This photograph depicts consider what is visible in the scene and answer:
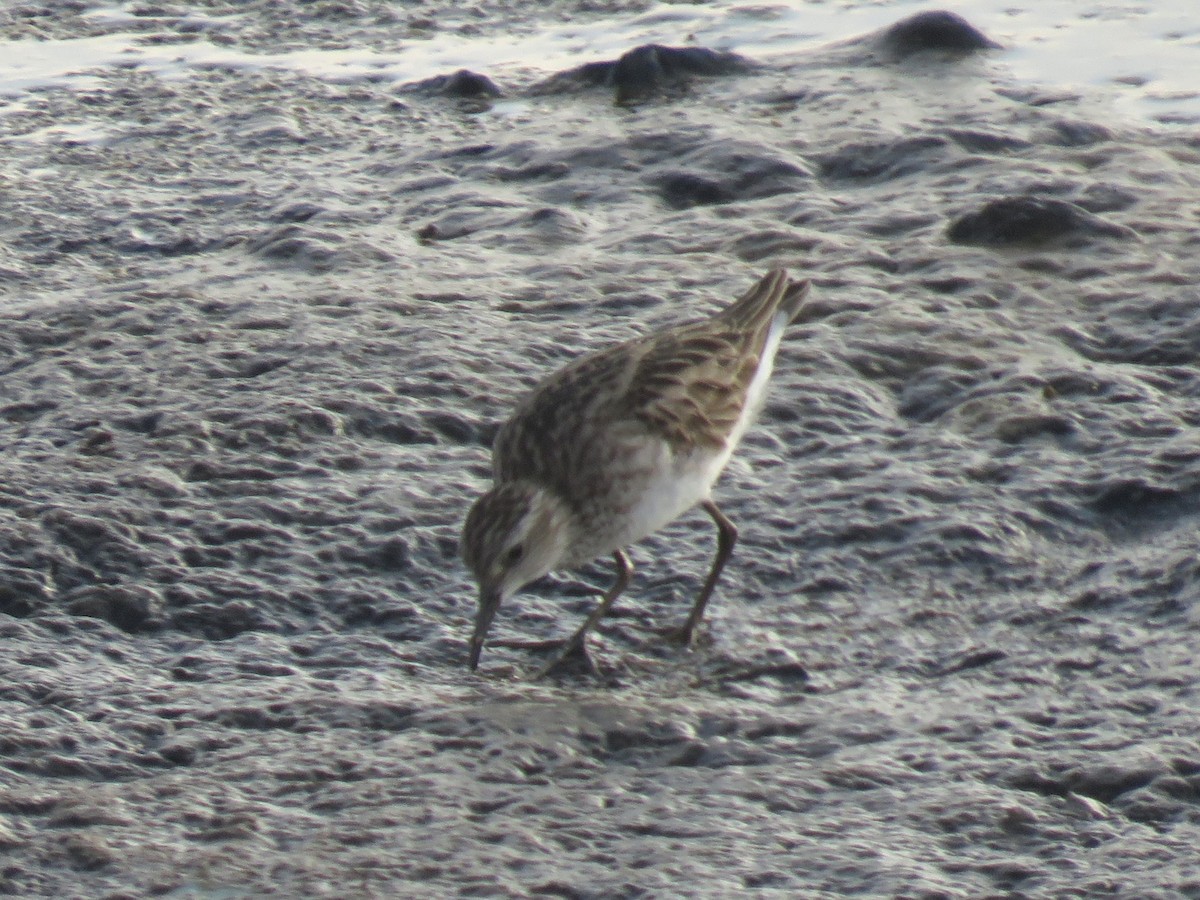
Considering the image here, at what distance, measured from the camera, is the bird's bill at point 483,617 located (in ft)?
17.3

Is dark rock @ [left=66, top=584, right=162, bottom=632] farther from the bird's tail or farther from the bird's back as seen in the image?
the bird's tail

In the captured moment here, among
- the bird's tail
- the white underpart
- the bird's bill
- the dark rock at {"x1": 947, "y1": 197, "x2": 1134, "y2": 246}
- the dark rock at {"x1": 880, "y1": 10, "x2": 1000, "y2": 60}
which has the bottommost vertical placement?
the bird's bill

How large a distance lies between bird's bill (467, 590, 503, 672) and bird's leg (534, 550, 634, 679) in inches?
8.5

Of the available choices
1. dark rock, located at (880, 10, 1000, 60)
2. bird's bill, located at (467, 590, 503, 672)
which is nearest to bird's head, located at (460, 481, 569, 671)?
bird's bill, located at (467, 590, 503, 672)

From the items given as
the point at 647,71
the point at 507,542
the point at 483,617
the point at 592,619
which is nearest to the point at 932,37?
the point at 647,71

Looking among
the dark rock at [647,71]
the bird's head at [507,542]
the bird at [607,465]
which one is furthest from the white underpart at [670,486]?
the dark rock at [647,71]

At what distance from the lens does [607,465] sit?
18.7 ft

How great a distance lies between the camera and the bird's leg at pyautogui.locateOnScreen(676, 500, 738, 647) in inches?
220

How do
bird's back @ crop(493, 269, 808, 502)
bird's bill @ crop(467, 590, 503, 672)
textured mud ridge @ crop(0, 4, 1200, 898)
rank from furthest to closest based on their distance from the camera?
bird's back @ crop(493, 269, 808, 502) → bird's bill @ crop(467, 590, 503, 672) → textured mud ridge @ crop(0, 4, 1200, 898)

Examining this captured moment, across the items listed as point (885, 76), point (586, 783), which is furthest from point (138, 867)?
point (885, 76)

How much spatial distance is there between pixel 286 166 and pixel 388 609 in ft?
13.0

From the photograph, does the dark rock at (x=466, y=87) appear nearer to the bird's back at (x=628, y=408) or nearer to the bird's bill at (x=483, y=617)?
the bird's back at (x=628, y=408)

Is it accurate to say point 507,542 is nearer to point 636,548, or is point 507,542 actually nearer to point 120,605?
point 636,548

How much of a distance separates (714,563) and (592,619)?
46 cm
